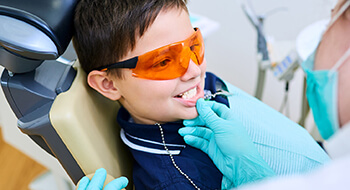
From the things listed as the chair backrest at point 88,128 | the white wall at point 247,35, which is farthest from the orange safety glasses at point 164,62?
the white wall at point 247,35

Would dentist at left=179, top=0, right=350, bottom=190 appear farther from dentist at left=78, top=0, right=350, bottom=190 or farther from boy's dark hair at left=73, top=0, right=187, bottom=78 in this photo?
boy's dark hair at left=73, top=0, right=187, bottom=78

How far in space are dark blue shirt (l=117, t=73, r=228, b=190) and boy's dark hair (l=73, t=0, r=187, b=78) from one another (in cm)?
24

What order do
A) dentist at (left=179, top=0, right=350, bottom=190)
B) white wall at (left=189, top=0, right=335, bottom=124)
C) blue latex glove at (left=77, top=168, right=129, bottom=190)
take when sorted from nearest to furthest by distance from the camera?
dentist at (left=179, top=0, right=350, bottom=190)
blue latex glove at (left=77, top=168, right=129, bottom=190)
white wall at (left=189, top=0, right=335, bottom=124)

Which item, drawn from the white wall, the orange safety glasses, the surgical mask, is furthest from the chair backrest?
the white wall

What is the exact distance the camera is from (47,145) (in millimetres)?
927

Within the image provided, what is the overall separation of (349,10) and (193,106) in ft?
1.69

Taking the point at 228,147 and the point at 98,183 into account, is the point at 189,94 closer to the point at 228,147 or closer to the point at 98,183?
the point at 228,147

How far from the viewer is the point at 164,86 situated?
926mm

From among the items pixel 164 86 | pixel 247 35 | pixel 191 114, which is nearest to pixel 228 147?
pixel 191 114

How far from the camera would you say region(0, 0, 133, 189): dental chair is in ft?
2.47

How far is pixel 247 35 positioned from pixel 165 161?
218cm

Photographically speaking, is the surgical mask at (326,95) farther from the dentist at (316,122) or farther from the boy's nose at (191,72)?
the boy's nose at (191,72)

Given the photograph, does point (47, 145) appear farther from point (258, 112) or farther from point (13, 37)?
point (258, 112)

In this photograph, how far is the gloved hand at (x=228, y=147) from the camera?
922 mm
